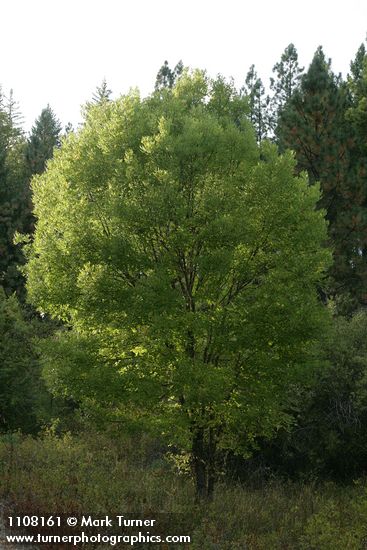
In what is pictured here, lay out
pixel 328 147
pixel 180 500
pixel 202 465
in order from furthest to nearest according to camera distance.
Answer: pixel 328 147 < pixel 202 465 < pixel 180 500

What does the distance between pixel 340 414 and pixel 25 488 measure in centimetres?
1003

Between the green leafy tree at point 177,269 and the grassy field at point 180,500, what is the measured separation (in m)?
2.03

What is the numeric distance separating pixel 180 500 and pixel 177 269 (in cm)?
592

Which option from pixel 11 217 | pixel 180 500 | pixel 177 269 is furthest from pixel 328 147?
pixel 11 217

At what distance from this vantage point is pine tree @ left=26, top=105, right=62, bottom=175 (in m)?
43.7

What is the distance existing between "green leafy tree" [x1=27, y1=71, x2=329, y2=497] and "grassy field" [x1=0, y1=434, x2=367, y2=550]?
203cm

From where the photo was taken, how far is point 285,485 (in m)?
17.7

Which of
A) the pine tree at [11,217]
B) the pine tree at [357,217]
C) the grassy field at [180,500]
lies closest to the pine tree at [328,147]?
the pine tree at [357,217]

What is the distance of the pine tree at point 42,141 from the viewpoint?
143ft

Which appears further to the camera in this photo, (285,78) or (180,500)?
(285,78)

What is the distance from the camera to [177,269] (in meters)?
12.8

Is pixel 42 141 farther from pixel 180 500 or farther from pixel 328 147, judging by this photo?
pixel 180 500

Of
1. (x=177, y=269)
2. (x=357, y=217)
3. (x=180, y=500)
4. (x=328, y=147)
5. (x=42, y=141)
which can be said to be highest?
(x=42, y=141)

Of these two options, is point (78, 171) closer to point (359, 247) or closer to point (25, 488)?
point (25, 488)
